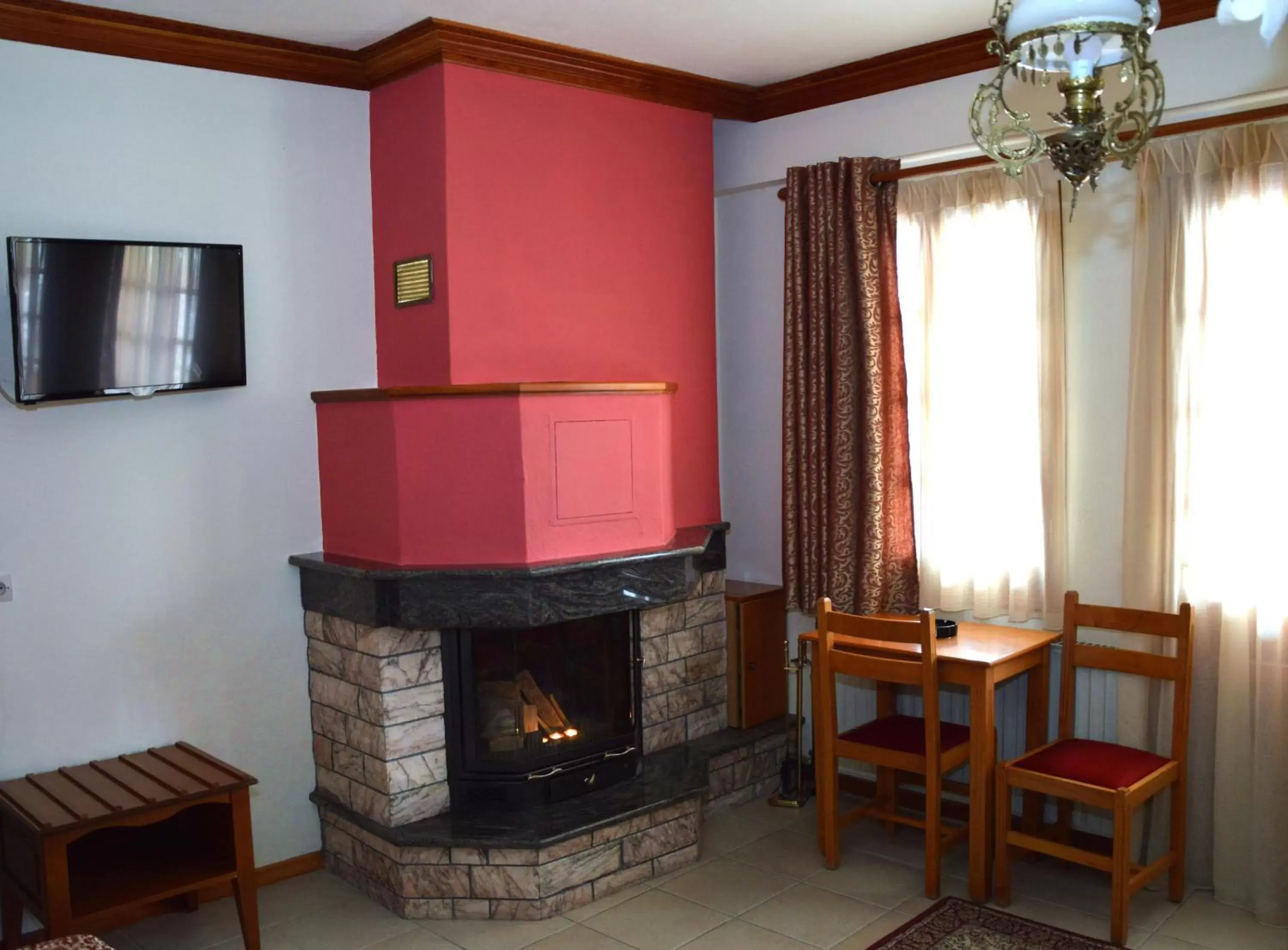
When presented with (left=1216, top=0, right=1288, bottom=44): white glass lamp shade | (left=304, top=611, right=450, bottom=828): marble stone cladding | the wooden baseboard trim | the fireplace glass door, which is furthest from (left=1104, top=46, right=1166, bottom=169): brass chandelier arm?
the wooden baseboard trim

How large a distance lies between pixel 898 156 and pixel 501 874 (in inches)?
106

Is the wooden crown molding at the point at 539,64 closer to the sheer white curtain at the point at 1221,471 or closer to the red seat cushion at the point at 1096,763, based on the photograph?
the sheer white curtain at the point at 1221,471

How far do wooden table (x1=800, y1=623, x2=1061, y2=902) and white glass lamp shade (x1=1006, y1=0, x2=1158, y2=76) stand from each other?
1.97 meters

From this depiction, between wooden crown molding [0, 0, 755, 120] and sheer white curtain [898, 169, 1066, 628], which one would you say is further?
sheer white curtain [898, 169, 1066, 628]

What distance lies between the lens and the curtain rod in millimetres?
3062

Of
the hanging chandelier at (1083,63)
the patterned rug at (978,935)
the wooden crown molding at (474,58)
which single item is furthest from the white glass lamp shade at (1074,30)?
the patterned rug at (978,935)

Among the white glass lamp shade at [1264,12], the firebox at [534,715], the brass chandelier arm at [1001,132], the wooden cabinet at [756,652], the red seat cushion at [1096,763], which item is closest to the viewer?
the white glass lamp shade at [1264,12]

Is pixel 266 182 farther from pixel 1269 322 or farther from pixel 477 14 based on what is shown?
pixel 1269 322

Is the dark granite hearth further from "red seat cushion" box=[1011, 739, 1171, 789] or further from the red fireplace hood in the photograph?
"red seat cushion" box=[1011, 739, 1171, 789]

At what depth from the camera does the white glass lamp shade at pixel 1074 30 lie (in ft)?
5.55

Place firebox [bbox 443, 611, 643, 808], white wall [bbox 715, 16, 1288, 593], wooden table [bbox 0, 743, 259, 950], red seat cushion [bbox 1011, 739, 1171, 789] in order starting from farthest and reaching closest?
firebox [bbox 443, 611, 643, 808] → white wall [bbox 715, 16, 1288, 593] → red seat cushion [bbox 1011, 739, 1171, 789] → wooden table [bbox 0, 743, 259, 950]

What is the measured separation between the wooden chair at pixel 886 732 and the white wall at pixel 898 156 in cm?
67

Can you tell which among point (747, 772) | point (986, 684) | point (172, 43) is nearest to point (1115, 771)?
point (986, 684)

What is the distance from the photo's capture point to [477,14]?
3.32m
